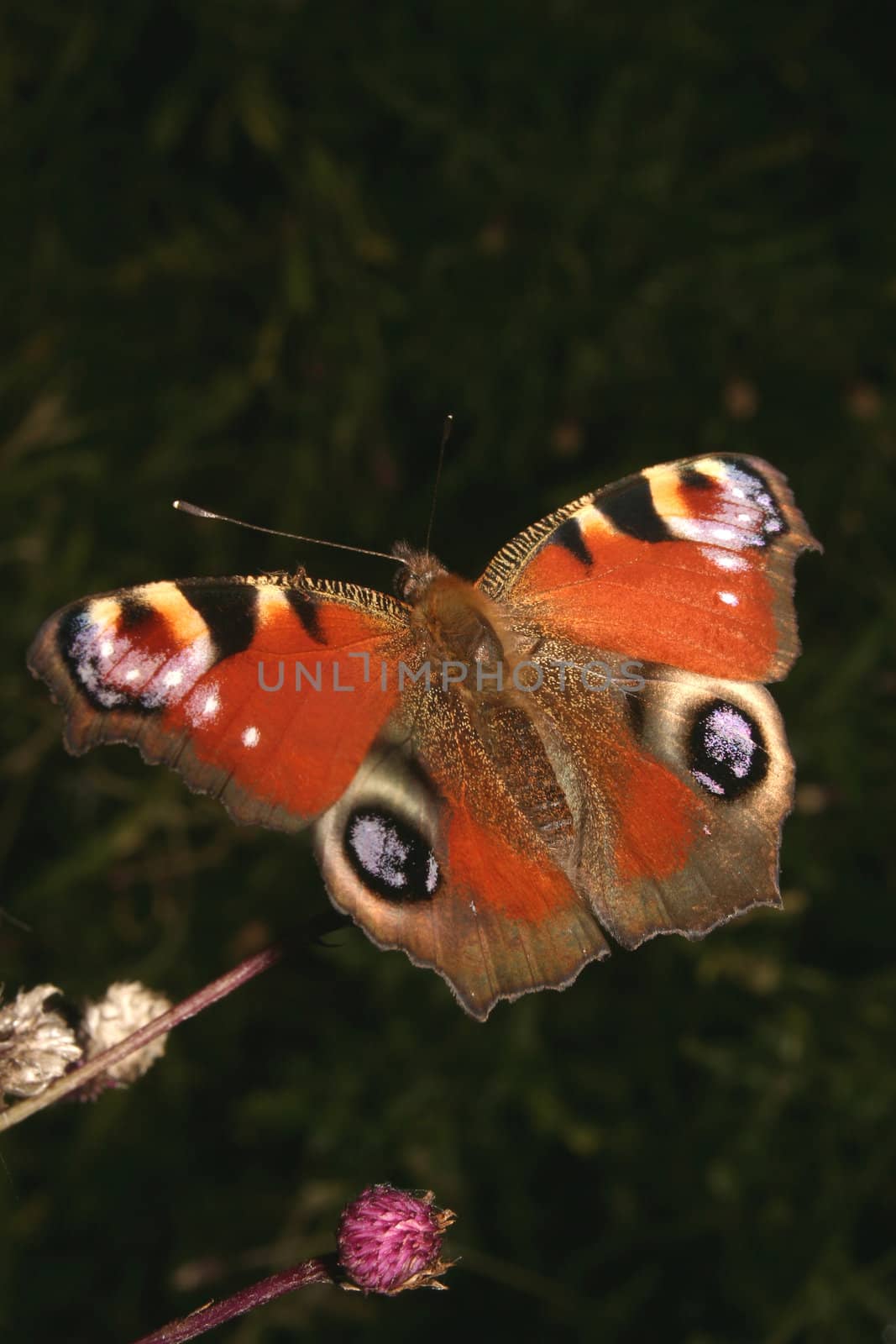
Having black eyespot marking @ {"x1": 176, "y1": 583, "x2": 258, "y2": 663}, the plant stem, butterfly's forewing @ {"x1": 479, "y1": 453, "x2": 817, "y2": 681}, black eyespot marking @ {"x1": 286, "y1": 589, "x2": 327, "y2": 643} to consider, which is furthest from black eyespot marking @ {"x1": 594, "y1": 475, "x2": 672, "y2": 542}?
the plant stem

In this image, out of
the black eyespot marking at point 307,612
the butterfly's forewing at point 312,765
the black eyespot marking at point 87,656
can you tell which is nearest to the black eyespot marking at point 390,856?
the butterfly's forewing at point 312,765

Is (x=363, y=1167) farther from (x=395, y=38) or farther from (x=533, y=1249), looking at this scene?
(x=395, y=38)

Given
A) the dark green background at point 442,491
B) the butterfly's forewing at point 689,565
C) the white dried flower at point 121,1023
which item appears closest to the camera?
the white dried flower at point 121,1023

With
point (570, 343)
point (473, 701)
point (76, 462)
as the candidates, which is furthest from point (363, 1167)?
point (570, 343)

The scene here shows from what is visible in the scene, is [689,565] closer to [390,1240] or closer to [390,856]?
[390,856]

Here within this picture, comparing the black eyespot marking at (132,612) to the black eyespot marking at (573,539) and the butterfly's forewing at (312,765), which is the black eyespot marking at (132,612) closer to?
the butterfly's forewing at (312,765)

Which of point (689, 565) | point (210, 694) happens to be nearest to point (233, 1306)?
point (210, 694)
